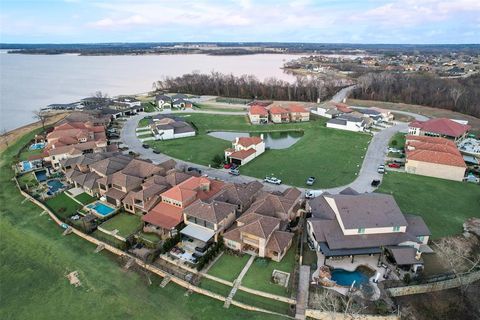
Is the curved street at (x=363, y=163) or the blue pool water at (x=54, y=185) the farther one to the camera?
the curved street at (x=363, y=163)

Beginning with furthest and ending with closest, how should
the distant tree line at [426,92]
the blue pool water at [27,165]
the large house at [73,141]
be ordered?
1. the distant tree line at [426,92]
2. the large house at [73,141]
3. the blue pool water at [27,165]

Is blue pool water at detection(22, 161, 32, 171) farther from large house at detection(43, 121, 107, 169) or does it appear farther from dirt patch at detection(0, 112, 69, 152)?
dirt patch at detection(0, 112, 69, 152)

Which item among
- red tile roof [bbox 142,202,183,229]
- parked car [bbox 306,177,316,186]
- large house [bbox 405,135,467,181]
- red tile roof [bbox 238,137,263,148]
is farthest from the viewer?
red tile roof [bbox 238,137,263,148]

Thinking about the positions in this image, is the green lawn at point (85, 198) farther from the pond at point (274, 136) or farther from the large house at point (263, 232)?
the pond at point (274, 136)

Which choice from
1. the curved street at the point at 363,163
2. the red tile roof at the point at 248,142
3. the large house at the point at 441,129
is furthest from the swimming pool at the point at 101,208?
the large house at the point at 441,129

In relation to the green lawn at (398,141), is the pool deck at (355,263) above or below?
below

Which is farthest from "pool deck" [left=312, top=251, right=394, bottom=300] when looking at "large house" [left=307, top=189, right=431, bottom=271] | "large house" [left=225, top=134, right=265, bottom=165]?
"large house" [left=225, top=134, right=265, bottom=165]
